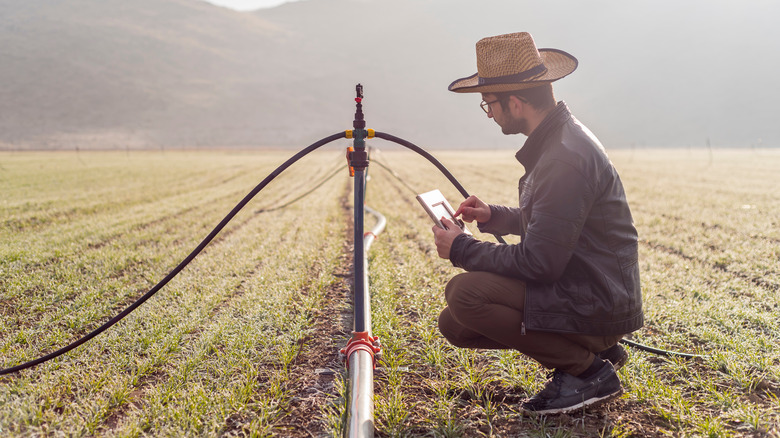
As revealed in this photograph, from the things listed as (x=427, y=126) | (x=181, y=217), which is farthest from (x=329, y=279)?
(x=427, y=126)

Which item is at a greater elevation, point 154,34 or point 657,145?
point 154,34

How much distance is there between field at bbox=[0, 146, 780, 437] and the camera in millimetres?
3051

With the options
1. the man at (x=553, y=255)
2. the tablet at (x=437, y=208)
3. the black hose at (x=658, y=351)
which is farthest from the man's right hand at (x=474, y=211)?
the black hose at (x=658, y=351)

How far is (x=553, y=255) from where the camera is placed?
8.81ft

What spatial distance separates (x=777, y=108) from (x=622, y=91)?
40.5 m

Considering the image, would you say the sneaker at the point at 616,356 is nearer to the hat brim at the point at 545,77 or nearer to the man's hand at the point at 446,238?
the man's hand at the point at 446,238

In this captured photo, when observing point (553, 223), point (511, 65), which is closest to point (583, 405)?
point (553, 223)

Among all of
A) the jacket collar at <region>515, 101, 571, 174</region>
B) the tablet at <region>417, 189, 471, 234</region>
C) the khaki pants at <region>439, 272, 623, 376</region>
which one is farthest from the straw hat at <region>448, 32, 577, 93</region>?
the khaki pants at <region>439, 272, 623, 376</region>

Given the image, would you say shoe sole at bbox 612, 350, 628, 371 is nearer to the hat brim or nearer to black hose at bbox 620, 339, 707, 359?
black hose at bbox 620, 339, 707, 359

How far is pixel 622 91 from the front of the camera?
15662cm

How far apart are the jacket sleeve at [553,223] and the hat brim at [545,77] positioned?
1.79 feet

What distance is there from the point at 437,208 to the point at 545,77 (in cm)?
109

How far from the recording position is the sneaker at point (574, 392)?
118 inches

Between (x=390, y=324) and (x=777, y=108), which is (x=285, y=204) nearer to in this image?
(x=390, y=324)
